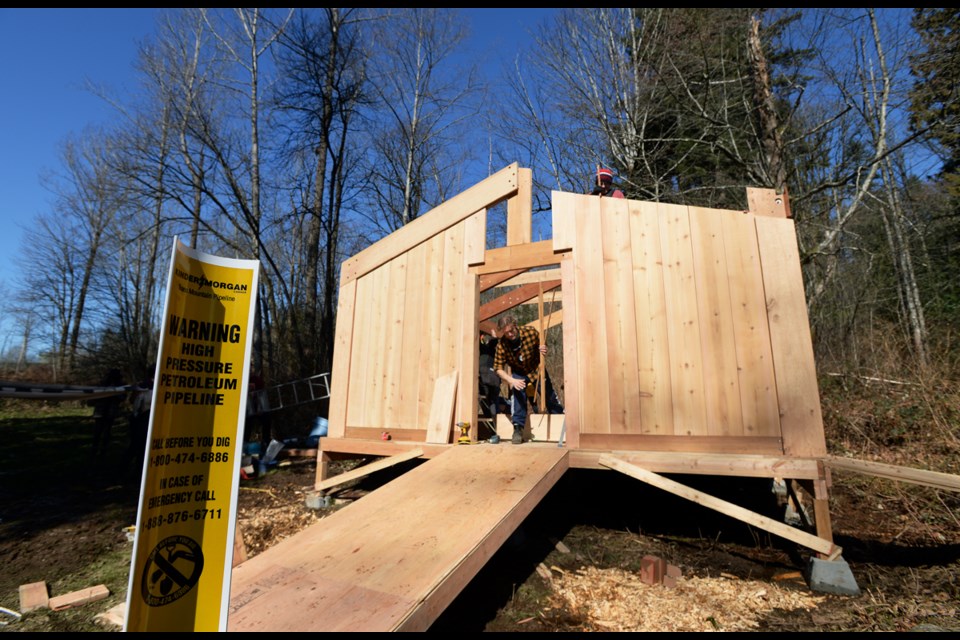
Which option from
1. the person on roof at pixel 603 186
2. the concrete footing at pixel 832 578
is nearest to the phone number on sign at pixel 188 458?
the concrete footing at pixel 832 578

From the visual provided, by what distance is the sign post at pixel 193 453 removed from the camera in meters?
1.60

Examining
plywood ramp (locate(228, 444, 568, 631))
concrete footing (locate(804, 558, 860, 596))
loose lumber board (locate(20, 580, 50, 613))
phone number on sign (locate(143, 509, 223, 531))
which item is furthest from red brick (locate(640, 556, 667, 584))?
loose lumber board (locate(20, 580, 50, 613))

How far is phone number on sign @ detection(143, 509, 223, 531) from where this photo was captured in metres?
1.60

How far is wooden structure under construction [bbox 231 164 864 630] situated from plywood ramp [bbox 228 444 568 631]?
16mm

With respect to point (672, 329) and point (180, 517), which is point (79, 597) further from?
point (672, 329)

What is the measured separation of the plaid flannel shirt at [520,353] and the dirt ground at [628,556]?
1744mm

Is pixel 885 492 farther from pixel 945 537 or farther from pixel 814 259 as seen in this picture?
pixel 814 259

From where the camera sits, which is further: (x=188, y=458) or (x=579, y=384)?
(x=579, y=384)

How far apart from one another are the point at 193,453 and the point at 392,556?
1.50m

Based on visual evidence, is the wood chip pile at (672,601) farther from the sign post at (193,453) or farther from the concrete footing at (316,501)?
the concrete footing at (316,501)

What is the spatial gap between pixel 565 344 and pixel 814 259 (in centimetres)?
743

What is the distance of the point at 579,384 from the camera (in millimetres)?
4996

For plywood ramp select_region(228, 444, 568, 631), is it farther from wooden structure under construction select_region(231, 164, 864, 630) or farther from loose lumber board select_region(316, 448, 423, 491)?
loose lumber board select_region(316, 448, 423, 491)

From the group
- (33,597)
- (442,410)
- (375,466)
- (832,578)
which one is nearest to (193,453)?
(33,597)
